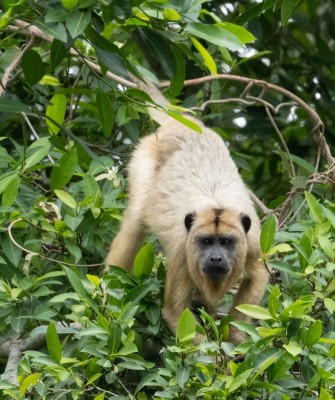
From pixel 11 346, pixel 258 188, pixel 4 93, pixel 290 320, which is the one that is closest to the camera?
pixel 290 320

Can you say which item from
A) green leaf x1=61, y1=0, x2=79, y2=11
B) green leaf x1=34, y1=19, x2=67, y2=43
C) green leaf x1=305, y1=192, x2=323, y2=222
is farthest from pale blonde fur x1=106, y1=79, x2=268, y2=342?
green leaf x1=61, y1=0, x2=79, y2=11

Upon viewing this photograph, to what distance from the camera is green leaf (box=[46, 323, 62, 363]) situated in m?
6.28

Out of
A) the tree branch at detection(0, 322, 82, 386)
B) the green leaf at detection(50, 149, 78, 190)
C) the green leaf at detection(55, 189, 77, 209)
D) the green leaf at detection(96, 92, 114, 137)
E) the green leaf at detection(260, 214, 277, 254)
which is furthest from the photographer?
the green leaf at detection(96, 92, 114, 137)

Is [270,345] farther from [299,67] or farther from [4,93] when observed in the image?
[299,67]

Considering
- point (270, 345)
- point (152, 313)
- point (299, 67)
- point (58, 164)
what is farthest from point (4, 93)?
point (299, 67)

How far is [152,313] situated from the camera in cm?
743

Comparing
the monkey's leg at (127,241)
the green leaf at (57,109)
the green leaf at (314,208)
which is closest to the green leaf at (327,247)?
the green leaf at (314,208)

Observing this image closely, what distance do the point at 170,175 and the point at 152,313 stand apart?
1615 millimetres

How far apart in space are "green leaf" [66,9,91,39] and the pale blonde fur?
230cm

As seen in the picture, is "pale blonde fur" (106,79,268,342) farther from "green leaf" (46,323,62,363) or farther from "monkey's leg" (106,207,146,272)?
"green leaf" (46,323,62,363)

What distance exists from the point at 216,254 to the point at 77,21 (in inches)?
96.4

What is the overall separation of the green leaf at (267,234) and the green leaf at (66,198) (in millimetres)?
1360

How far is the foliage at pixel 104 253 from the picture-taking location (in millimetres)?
6113

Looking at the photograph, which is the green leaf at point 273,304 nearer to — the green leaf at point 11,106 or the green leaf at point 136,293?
the green leaf at point 136,293
